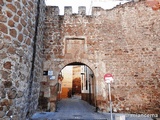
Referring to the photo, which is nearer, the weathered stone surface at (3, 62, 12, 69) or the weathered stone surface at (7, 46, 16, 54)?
the weathered stone surface at (3, 62, 12, 69)

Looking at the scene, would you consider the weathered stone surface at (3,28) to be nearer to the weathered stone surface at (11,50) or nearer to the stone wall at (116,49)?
the weathered stone surface at (11,50)

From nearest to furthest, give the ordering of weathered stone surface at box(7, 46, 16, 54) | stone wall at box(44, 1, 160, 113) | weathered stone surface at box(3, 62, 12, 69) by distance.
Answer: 1. weathered stone surface at box(3, 62, 12, 69)
2. weathered stone surface at box(7, 46, 16, 54)
3. stone wall at box(44, 1, 160, 113)

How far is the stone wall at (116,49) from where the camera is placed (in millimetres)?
5418

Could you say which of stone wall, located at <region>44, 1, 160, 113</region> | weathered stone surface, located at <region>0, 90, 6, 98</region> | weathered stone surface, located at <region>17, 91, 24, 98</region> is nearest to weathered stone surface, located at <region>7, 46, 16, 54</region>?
weathered stone surface, located at <region>0, 90, 6, 98</region>

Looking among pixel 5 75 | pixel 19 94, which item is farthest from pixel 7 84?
pixel 19 94

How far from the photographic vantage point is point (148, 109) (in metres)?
5.23

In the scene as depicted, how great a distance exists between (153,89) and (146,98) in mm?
477

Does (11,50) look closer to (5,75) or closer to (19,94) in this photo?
(5,75)

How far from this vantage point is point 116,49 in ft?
19.3

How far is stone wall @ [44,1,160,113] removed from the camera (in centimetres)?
542

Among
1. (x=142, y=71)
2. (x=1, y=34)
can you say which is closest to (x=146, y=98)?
(x=142, y=71)

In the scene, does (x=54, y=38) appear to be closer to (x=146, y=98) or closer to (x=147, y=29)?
(x=147, y=29)

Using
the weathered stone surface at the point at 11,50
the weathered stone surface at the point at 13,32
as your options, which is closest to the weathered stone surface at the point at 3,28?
the weathered stone surface at the point at 13,32

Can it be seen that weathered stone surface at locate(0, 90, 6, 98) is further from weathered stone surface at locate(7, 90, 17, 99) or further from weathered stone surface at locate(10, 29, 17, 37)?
weathered stone surface at locate(10, 29, 17, 37)
